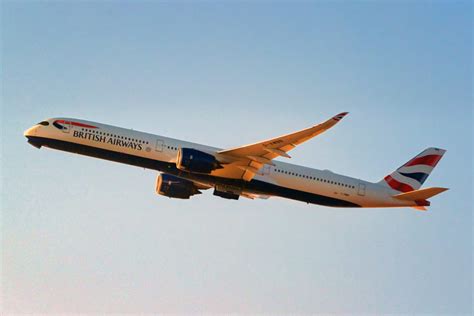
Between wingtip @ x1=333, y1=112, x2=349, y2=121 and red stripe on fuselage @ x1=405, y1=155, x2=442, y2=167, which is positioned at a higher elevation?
red stripe on fuselage @ x1=405, y1=155, x2=442, y2=167

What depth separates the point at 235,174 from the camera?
4475cm

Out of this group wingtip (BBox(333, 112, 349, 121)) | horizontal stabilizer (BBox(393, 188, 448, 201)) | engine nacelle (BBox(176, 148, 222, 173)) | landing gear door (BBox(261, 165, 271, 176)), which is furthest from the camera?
landing gear door (BBox(261, 165, 271, 176))

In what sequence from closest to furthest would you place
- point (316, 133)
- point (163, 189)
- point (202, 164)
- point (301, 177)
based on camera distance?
point (316, 133), point (202, 164), point (301, 177), point (163, 189)

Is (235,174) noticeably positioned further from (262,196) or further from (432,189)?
(432,189)

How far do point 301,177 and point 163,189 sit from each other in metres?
9.85

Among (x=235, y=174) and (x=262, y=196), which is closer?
(x=235, y=174)

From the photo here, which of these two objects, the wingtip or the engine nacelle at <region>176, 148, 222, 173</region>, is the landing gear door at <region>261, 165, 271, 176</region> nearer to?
the engine nacelle at <region>176, 148, 222, 173</region>

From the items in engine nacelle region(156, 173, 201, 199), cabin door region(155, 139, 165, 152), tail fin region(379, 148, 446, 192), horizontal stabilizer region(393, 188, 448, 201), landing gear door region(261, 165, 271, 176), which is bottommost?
engine nacelle region(156, 173, 201, 199)

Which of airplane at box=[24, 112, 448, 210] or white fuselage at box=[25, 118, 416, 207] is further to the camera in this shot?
white fuselage at box=[25, 118, 416, 207]

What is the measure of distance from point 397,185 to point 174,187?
15540mm

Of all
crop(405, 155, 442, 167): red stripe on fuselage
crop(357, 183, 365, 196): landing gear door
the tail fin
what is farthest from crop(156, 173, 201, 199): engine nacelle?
crop(405, 155, 442, 167): red stripe on fuselage

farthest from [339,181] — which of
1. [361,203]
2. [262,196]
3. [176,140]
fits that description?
[176,140]

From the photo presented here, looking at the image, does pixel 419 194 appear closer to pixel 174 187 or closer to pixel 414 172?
pixel 414 172

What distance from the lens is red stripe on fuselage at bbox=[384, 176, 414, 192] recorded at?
49344 millimetres
